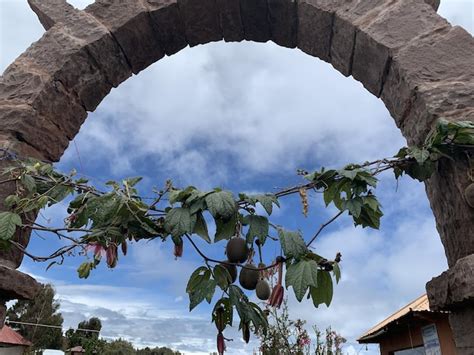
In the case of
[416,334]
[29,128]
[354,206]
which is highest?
[416,334]

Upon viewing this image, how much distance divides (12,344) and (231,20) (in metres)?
12.8

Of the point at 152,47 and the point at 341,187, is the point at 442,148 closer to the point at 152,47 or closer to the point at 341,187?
the point at 341,187

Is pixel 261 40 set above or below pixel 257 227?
above

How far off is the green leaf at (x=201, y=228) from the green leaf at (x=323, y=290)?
35 centimetres

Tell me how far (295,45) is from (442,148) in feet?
3.69

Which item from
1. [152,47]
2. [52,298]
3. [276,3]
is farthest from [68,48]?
[52,298]

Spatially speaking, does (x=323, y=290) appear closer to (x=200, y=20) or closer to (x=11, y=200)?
(x=11, y=200)

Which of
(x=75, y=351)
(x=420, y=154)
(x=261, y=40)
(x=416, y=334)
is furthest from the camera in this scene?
(x=75, y=351)

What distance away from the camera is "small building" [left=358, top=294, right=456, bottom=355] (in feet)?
13.7

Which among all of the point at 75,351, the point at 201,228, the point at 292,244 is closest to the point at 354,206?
the point at 292,244

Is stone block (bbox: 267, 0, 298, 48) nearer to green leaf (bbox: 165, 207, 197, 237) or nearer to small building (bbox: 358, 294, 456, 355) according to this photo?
green leaf (bbox: 165, 207, 197, 237)

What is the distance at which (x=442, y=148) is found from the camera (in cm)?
156

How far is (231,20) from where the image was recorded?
7.75ft

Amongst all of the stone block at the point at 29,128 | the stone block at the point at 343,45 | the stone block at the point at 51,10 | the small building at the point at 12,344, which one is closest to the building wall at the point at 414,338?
the stone block at the point at 343,45
